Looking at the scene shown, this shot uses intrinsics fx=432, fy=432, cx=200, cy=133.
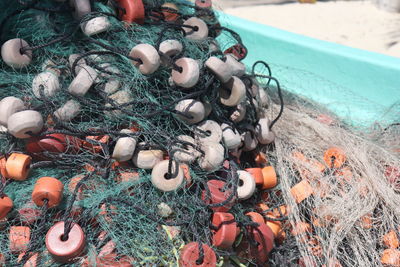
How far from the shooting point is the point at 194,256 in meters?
1.12

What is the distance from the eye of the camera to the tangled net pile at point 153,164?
118cm

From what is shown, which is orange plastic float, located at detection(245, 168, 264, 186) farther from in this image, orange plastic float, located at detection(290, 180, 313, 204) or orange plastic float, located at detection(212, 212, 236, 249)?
orange plastic float, located at detection(212, 212, 236, 249)

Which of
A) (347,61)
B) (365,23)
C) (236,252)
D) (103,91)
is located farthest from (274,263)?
(365,23)

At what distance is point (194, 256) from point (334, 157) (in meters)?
0.70

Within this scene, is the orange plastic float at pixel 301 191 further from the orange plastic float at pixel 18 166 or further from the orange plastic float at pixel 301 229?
the orange plastic float at pixel 18 166

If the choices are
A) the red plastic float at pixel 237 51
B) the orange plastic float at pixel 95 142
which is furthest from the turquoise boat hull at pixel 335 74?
the orange plastic float at pixel 95 142

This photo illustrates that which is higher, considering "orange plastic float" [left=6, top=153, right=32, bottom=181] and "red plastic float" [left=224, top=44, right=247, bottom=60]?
"red plastic float" [left=224, top=44, right=247, bottom=60]

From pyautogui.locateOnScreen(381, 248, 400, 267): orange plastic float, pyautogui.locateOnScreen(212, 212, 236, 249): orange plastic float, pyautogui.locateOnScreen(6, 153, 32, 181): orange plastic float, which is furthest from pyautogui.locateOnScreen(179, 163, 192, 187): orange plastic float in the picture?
pyautogui.locateOnScreen(381, 248, 400, 267): orange plastic float

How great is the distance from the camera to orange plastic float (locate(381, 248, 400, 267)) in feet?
4.34

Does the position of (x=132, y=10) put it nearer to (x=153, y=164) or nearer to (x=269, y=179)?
(x=153, y=164)

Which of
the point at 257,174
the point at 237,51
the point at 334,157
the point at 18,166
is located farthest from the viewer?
the point at 237,51

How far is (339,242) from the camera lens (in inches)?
52.2

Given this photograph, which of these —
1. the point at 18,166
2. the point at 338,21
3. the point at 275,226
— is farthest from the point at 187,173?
the point at 338,21

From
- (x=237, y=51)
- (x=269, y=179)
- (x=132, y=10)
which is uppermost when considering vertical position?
(x=132, y=10)
